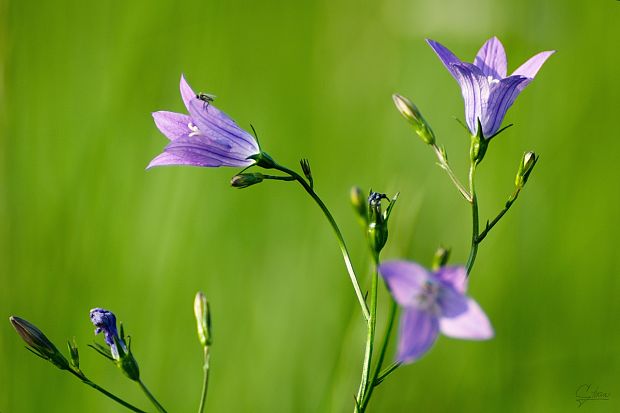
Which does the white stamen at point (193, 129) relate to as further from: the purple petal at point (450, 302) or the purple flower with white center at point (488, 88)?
the purple petal at point (450, 302)

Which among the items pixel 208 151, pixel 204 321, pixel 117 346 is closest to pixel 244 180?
pixel 208 151

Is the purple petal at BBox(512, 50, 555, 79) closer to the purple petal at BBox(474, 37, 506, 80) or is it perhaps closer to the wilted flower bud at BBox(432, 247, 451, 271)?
the purple petal at BBox(474, 37, 506, 80)

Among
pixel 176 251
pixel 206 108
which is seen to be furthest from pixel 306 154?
pixel 206 108

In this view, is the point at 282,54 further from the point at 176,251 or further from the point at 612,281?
the point at 612,281

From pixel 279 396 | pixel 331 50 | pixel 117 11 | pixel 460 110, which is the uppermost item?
pixel 117 11

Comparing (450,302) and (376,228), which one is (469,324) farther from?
(376,228)

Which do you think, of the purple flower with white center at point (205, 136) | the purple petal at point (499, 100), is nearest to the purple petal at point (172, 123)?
the purple flower with white center at point (205, 136)

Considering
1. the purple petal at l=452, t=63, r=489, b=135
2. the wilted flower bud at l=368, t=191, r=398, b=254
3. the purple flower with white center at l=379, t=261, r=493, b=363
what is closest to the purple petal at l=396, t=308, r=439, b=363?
the purple flower with white center at l=379, t=261, r=493, b=363
